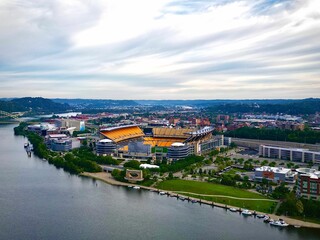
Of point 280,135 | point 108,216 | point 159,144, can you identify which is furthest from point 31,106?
point 108,216

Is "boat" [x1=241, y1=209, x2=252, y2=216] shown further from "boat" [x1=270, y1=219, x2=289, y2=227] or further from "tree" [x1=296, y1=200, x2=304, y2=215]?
"tree" [x1=296, y1=200, x2=304, y2=215]

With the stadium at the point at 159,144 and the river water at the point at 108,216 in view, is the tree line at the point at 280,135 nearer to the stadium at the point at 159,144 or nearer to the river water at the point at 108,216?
the stadium at the point at 159,144

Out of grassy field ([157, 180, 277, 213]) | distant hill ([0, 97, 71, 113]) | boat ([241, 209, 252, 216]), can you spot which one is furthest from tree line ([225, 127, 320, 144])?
distant hill ([0, 97, 71, 113])

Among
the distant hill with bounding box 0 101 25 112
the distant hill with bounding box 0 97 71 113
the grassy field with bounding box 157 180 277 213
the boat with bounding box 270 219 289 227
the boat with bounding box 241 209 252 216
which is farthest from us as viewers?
the distant hill with bounding box 0 97 71 113

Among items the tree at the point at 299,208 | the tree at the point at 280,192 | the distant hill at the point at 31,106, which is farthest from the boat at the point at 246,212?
the distant hill at the point at 31,106

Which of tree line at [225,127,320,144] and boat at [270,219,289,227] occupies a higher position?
tree line at [225,127,320,144]

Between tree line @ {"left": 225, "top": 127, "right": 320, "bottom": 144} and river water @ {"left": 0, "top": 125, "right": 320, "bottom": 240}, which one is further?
tree line @ {"left": 225, "top": 127, "right": 320, "bottom": 144}

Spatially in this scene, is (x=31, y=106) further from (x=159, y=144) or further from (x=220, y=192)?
(x=220, y=192)
